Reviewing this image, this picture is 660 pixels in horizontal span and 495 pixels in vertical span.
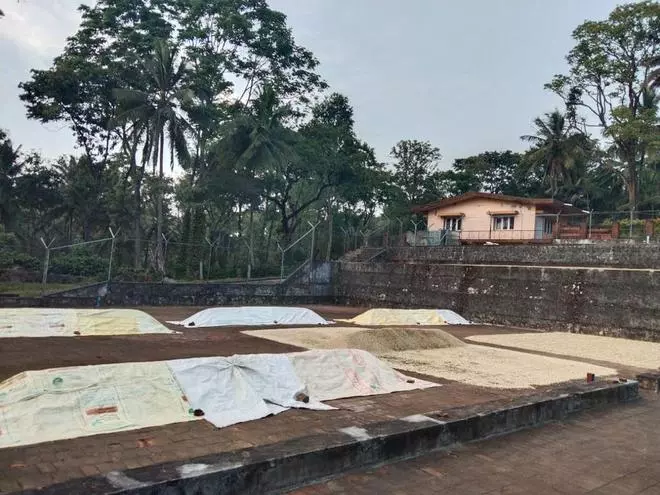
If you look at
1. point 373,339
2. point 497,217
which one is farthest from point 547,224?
point 373,339

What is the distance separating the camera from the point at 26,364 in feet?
21.8

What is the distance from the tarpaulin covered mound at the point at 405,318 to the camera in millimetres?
14391

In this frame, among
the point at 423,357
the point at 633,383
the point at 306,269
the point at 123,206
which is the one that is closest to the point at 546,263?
the point at 306,269

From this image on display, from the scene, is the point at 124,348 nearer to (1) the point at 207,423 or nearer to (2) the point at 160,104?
(1) the point at 207,423

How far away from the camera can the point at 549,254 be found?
18281 millimetres

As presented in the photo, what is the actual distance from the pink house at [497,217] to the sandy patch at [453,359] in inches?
603

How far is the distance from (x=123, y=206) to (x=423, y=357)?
22.7 m

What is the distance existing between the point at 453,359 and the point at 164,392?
5534mm

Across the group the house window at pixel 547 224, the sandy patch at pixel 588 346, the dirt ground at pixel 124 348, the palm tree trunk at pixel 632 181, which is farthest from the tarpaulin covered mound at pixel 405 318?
the palm tree trunk at pixel 632 181

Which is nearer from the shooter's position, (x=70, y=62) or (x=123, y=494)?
(x=123, y=494)

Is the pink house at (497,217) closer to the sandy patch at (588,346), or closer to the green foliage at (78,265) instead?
the sandy patch at (588,346)

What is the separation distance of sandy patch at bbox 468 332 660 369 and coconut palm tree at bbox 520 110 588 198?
2022cm

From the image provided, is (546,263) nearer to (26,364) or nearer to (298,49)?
(26,364)

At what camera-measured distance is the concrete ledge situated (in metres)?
2.73
